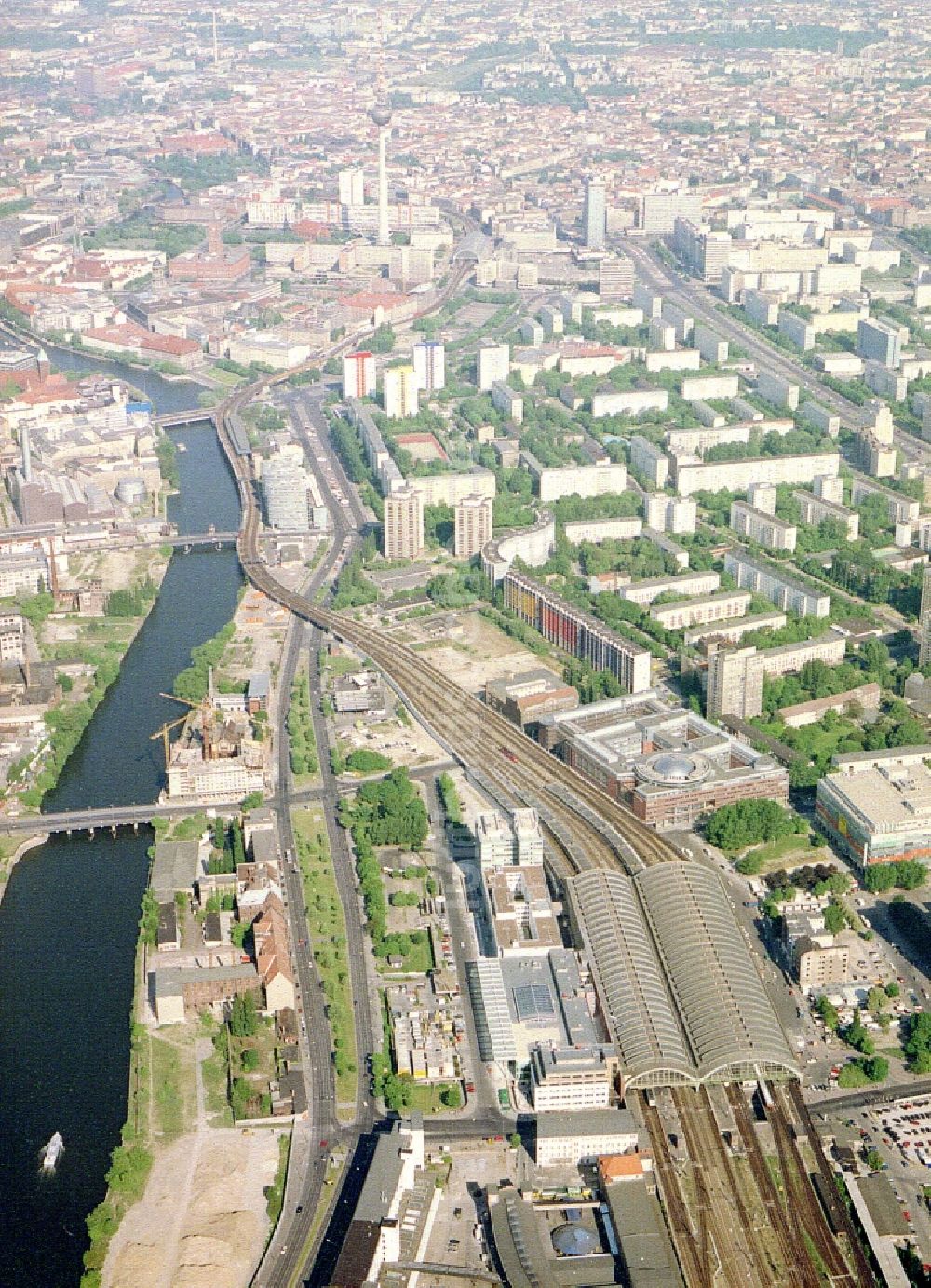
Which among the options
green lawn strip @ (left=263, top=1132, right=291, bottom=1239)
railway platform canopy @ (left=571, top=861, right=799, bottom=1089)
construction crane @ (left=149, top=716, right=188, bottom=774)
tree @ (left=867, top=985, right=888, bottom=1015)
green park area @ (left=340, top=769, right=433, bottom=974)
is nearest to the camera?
green lawn strip @ (left=263, top=1132, right=291, bottom=1239)

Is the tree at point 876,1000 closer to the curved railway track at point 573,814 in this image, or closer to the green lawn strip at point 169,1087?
the curved railway track at point 573,814

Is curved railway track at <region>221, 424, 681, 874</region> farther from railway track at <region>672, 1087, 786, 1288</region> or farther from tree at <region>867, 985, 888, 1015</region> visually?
railway track at <region>672, 1087, 786, 1288</region>

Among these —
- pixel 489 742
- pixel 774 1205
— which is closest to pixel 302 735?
pixel 489 742

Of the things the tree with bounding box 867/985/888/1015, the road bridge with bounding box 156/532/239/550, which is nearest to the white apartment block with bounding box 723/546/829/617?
the road bridge with bounding box 156/532/239/550

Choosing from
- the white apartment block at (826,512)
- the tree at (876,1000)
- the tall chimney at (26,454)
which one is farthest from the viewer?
the tall chimney at (26,454)

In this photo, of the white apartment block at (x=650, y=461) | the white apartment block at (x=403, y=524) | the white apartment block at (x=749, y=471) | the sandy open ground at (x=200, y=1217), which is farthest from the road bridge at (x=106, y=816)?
the white apartment block at (x=650, y=461)

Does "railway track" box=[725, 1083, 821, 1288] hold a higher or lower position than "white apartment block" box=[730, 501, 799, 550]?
lower
